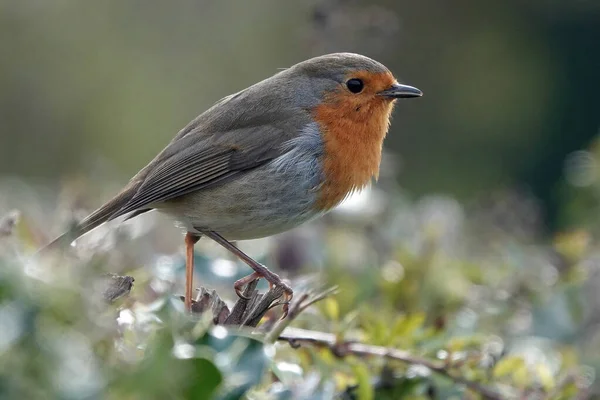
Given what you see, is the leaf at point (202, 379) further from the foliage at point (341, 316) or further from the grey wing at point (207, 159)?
the grey wing at point (207, 159)

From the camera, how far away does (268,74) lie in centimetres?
1024

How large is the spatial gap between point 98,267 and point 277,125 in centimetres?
208

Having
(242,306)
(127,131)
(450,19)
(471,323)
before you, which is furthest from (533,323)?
(450,19)

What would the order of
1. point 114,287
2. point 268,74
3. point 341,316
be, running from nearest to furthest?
point 114,287 → point 341,316 → point 268,74

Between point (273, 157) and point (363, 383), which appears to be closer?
point (363, 383)

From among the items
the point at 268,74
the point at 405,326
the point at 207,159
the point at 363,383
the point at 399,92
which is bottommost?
the point at 363,383

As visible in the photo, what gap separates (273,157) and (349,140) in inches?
10.2

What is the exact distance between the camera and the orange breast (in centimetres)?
281

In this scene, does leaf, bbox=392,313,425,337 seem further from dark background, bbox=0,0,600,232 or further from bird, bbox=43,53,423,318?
dark background, bbox=0,0,600,232

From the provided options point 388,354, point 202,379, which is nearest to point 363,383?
point 388,354

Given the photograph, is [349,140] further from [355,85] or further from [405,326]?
[405,326]

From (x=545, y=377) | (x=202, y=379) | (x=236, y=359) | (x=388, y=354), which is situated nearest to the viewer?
(x=202, y=379)

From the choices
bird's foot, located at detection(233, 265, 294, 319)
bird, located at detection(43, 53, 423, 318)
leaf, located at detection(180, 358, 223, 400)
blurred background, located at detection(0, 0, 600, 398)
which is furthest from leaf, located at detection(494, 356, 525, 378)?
blurred background, located at detection(0, 0, 600, 398)

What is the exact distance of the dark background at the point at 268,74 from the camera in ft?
30.6
